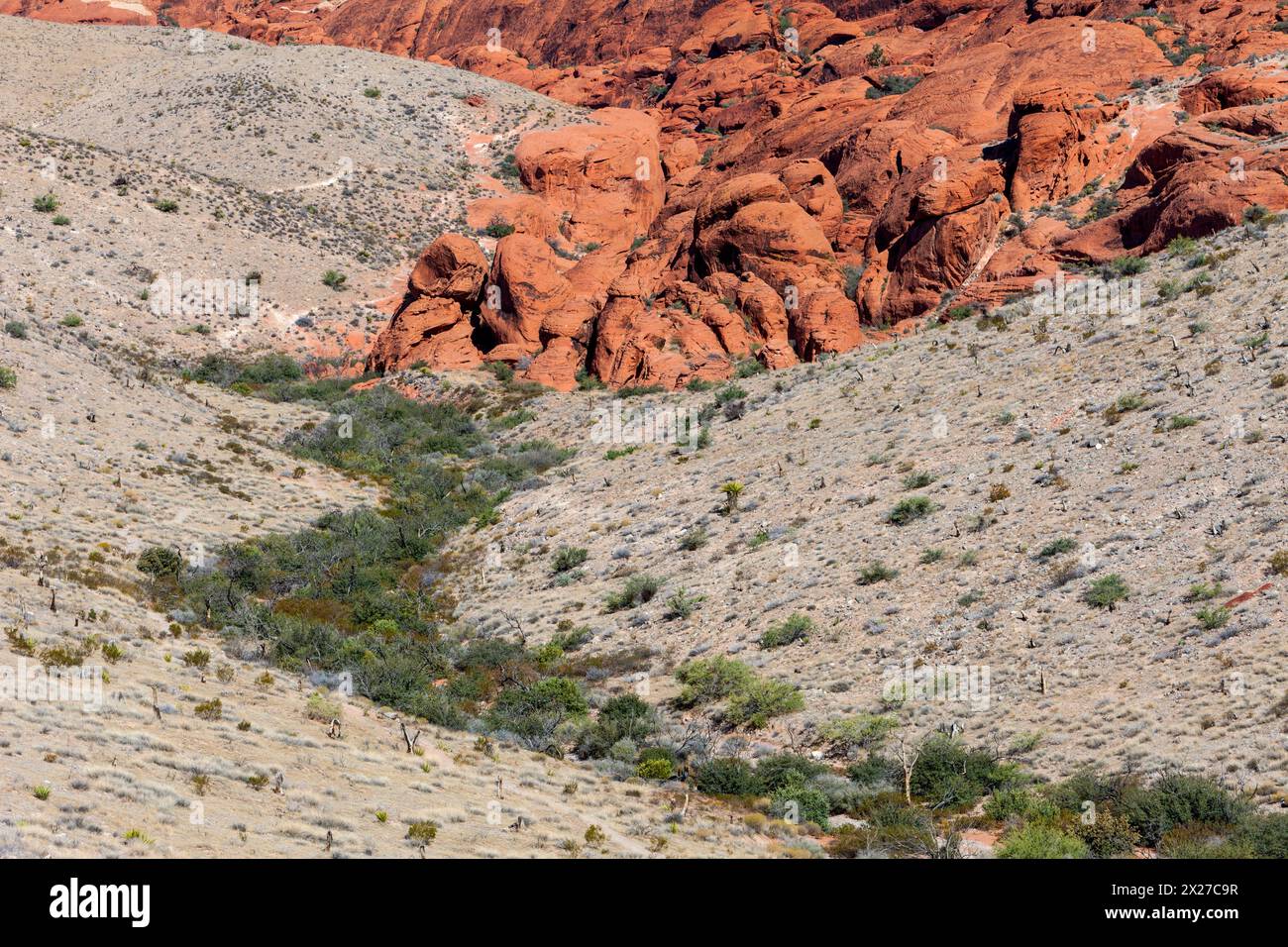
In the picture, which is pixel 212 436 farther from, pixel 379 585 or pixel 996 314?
pixel 996 314

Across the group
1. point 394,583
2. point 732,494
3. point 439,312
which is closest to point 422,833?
point 394,583

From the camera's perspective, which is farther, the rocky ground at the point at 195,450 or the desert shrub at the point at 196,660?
the desert shrub at the point at 196,660

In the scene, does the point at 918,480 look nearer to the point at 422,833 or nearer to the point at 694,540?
the point at 694,540

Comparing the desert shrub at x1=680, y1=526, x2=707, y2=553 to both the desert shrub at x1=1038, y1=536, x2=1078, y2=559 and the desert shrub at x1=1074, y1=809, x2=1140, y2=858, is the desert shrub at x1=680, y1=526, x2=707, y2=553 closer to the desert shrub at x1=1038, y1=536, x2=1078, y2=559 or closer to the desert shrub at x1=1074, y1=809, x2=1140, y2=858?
the desert shrub at x1=1038, y1=536, x2=1078, y2=559

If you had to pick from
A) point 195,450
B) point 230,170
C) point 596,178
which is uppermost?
point 230,170

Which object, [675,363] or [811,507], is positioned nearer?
[811,507]

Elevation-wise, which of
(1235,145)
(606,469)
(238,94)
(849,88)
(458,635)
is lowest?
(458,635)

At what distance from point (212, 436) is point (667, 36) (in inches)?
3016

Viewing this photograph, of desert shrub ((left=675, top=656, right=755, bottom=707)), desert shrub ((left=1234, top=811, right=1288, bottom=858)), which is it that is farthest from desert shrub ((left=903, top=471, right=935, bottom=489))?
desert shrub ((left=1234, top=811, right=1288, bottom=858))

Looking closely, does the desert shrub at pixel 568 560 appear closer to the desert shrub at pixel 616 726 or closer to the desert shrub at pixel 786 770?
the desert shrub at pixel 616 726

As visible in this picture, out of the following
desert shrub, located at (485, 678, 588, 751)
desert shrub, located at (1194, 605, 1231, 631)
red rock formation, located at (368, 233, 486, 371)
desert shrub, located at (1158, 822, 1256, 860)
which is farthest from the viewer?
red rock formation, located at (368, 233, 486, 371)

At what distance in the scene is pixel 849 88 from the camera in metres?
58.2

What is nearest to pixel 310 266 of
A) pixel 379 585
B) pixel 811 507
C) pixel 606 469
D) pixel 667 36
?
pixel 606 469

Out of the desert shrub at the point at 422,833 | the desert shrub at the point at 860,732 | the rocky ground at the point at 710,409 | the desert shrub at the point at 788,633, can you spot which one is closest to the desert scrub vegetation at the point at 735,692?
the rocky ground at the point at 710,409
